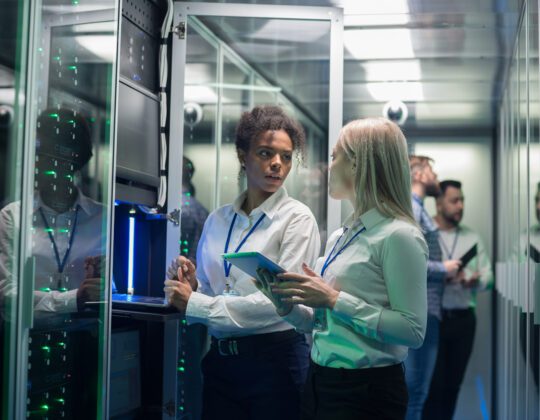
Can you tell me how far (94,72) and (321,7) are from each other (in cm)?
141

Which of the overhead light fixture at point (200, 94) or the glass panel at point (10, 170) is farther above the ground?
the overhead light fixture at point (200, 94)

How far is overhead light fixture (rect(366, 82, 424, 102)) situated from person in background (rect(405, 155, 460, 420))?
1.34m

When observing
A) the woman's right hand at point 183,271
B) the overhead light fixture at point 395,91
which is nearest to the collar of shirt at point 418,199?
the overhead light fixture at point 395,91

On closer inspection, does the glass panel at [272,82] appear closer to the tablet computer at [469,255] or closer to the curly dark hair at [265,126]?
the curly dark hair at [265,126]

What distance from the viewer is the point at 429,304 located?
5.20m

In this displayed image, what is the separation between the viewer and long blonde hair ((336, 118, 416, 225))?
226 centimetres

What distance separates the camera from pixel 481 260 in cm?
647

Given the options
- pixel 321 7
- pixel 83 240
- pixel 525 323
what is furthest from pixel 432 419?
pixel 83 240

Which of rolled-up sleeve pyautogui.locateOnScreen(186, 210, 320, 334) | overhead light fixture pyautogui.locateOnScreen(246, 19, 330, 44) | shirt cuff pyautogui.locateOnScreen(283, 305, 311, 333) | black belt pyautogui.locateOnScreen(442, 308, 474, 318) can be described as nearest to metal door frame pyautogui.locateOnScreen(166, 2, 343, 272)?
overhead light fixture pyautogui.locateOnScreen(246, 19, 330, 44)

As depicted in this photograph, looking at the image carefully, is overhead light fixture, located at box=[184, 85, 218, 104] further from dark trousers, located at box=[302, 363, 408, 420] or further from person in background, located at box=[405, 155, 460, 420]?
dark trousers, located at box=[302, 363, 408, 420]

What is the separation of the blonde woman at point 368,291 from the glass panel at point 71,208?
0.68m

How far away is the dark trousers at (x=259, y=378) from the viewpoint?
277 cm

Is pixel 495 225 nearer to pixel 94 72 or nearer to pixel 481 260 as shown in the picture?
pixel 481 260

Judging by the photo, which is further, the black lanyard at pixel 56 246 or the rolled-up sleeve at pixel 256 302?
the rolled-up sleeve at pixel 256 302
